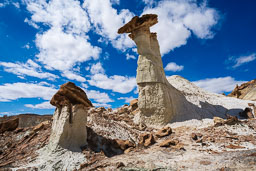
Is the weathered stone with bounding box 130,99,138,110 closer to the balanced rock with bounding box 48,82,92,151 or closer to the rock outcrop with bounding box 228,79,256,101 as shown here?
the balanced rock with bounding box 48,82,92,151

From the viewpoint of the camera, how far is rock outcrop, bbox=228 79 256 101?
27516 millimetres

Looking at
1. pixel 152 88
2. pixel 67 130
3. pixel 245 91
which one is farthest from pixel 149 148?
pixel 245 91

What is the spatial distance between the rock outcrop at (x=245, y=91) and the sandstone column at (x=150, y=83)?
20.8 meters

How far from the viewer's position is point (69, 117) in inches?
281

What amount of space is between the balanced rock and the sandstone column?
6.28 metres

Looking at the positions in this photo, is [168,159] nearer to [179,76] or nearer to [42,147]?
[42,147]

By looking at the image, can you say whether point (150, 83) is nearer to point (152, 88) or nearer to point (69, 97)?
point (152, 88)

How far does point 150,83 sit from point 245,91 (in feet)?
93.3

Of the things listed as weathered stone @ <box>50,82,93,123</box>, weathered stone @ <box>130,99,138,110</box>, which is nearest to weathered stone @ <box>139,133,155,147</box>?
weathered stone @ <box>50,82,93,123</box>

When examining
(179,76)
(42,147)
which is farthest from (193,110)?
(42,147)

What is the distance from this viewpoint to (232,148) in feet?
22.6

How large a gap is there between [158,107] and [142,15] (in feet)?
26.9

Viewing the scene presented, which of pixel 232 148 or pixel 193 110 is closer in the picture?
pixel 232 148

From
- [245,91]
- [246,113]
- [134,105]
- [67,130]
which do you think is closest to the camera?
[67,130]
